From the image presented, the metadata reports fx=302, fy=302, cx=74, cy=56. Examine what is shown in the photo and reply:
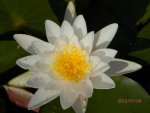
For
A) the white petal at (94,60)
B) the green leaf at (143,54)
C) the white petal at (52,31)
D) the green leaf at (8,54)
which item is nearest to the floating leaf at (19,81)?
the green leaf at (8,54)

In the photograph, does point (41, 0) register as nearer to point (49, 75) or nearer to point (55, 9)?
point (55, 9)

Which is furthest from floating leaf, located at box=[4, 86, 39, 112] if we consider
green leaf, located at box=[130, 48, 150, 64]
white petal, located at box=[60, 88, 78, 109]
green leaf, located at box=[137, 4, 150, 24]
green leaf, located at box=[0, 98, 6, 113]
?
green leaf, located at box=[137, 4, 150, 24]

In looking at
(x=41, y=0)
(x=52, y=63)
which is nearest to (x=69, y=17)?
(x=41, y=0)

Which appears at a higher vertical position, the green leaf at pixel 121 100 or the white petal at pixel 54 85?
the white petal at pixel 54 85

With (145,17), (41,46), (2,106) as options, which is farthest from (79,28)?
(2,106)

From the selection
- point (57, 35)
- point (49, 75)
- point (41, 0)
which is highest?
point (41, 0)

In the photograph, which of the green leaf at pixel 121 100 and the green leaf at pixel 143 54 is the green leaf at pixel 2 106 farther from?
the green leaf at pixel 143 54

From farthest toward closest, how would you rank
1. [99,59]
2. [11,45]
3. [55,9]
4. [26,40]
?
[55,9], [11,45], [26,40], [99,59]
